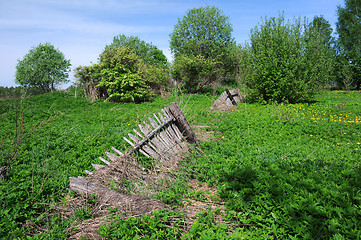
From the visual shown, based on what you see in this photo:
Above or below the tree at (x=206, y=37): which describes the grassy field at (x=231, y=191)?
below

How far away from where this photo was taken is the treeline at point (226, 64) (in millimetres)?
11312

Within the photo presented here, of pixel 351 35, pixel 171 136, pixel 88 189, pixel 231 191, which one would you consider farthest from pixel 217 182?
pixel 351 35

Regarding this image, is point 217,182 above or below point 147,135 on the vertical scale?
below

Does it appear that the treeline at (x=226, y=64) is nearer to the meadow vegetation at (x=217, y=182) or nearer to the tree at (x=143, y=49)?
the meadow vegetation at (x=217, y=182)

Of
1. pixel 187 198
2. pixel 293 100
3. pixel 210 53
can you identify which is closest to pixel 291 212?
pixel 187 198

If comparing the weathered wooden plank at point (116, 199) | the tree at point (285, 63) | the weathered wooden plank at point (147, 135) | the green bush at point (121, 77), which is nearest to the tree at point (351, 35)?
the tree at point (285, 63)

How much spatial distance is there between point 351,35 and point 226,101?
28521mm

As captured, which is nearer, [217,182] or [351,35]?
[217,182]

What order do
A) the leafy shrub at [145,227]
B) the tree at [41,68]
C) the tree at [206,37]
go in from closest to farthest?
the leafy shrub at [145,227]
the tree at [206,37]
the tree at [41,68]

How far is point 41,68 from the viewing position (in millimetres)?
32781

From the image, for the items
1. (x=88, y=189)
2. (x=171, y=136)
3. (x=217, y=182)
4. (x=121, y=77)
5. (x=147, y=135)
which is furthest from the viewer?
(x=121, y=77)

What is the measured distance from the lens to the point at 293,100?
38.5 feet

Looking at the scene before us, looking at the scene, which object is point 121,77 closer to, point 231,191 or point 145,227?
point 231,191

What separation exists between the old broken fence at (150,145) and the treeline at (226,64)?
27.2ft
